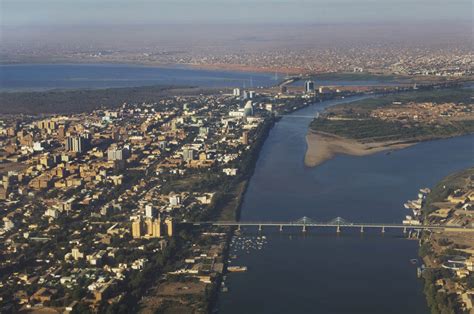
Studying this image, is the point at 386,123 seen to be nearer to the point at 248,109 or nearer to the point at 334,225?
the point at 248,109

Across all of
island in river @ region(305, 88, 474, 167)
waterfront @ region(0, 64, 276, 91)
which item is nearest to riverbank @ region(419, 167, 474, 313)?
island in river @ region(305, 88, 474, 167)

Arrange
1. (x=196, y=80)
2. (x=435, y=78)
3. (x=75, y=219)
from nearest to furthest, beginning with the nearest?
(x=75, y=219)
(x=435, y=78)
(x=196, y=80)

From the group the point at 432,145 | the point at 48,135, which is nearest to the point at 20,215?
the point at 48,135

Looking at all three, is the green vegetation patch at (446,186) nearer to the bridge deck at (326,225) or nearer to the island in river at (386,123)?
the bridge deck at (326,225)

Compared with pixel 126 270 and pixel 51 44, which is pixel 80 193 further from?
pixel 51 44

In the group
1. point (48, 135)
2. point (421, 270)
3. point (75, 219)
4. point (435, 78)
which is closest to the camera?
point (421, 270)

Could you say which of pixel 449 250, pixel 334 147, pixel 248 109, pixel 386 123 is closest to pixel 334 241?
pixel 449 250

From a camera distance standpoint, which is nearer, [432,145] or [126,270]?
[126,270]
